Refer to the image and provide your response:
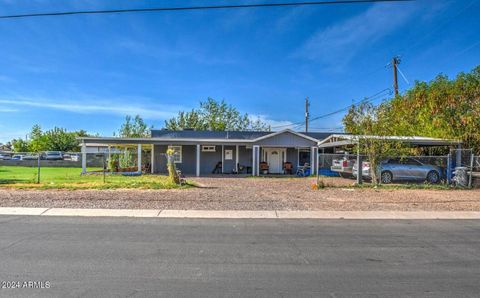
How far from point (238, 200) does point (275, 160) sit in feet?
51.9

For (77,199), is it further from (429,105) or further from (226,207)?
(429,105)

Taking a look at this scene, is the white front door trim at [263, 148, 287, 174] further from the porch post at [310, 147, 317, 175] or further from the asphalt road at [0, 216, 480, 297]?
the asphalt road at [0, 216, 480, 297]

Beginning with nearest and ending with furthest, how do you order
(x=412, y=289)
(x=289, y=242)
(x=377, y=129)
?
(x=412, y=289) < (x=289, y=242) < (x=377, y=129)

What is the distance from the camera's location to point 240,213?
1012 cm

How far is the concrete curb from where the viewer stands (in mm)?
9680

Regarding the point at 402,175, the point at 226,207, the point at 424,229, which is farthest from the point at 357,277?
the point at 402,175

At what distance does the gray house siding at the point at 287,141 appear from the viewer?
2555 cm

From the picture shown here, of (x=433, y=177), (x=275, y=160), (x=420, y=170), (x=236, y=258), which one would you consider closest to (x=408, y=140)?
(x=420, y=170)

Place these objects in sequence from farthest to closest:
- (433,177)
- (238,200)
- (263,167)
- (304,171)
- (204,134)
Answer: (204,134) → (263,167) → (304,171) → (433,177) → (238,200)

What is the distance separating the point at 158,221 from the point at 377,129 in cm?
1266

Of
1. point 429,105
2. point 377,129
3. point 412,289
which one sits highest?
point 429,105

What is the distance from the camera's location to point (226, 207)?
435 inches

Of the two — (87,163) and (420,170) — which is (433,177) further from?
(87,163)

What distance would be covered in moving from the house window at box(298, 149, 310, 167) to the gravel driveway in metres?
12.9
